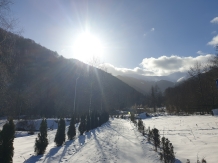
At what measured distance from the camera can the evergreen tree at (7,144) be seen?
18.7 feet

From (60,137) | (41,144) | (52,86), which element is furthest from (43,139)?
(52,86)

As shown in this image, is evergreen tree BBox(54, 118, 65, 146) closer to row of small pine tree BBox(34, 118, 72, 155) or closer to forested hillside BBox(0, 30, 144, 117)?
row of small pine tree BBox(34, 118, 72, 155)

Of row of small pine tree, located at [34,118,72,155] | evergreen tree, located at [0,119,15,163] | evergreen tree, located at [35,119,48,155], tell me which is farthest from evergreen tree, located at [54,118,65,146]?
evergreen tree, located at [0,119,15,163]

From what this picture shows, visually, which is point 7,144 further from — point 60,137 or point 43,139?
point 60,137

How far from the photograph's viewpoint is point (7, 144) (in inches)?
233

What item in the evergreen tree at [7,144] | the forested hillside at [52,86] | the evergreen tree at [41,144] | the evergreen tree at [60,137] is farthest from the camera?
the forested hillside at [52,86]

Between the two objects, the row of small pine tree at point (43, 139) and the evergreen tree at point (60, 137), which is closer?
the row of small pine tree at point (43, 139)

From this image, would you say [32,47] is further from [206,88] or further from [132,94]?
[206,88]

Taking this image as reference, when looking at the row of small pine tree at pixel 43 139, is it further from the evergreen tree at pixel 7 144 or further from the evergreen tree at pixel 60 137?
the evergreen tree at pixel 7 144

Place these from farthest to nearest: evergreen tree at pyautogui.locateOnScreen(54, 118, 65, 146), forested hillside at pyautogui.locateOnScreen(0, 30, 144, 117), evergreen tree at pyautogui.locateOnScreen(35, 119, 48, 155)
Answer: forested hillside at pyautogui.locateOnScreen(0, 30, 144, 117), evergreen tree at pyautogui.locateOnScreen(54, 118, 65, 146), evergreen tree at pyautogui.locateOnScreen(35, 119, 48, 155)

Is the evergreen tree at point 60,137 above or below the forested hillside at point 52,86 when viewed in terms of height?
below

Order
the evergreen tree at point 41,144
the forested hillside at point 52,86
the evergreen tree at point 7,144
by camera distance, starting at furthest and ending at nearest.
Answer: the forested hillside at point 52,86 → the evergreen tree at point 41,144 → the evergreen tree at point 7,144

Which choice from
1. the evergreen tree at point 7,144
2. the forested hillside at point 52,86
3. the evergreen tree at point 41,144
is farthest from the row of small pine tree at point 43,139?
the forested hillside at point 52,86

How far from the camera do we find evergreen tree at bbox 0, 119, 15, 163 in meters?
5.69
